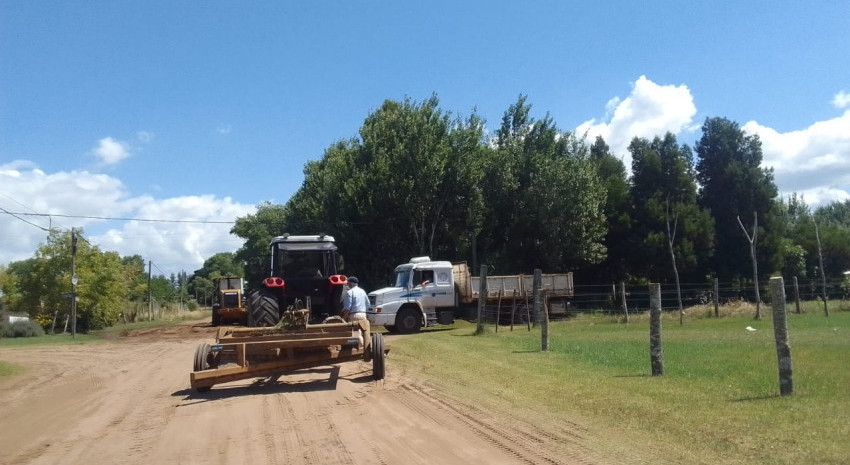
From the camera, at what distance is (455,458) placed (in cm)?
650

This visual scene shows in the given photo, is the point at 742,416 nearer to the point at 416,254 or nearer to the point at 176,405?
the point at 176,405

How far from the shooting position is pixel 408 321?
25.8 metres

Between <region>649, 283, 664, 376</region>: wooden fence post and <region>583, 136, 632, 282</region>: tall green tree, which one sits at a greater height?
<region>583, 136, 632, 282</region>: tall green tree

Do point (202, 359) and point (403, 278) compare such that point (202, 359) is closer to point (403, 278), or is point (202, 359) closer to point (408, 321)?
point (408, 321)

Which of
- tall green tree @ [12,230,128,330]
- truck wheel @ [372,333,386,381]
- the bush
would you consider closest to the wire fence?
truck wheel @ [372,333,386,381]

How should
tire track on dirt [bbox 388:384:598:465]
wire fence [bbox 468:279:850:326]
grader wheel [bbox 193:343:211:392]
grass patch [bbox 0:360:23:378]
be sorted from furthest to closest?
wire fence [bbox 468:279:850:326] → grass patch [bbox 0:360:23:378] → grader wheel [bbox 193:343:211:392] → tire track on dirt [bbox 388:384:598:465]

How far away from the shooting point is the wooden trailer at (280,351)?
1058 cm

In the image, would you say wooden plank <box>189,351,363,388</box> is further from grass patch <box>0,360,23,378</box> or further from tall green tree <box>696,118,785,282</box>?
tall green tree <box>696,118,785,282</box>

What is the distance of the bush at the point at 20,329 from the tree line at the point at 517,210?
520cm

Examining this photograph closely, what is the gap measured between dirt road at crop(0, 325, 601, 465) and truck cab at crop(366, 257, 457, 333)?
1264 centimetres

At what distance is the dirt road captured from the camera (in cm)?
679

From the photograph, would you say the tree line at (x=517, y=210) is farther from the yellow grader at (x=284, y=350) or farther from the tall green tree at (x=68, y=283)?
the yellow grader at (x=284, y=350)

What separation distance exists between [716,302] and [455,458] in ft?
87.9

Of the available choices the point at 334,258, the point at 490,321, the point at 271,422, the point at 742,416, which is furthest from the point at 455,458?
the point at 490,321
